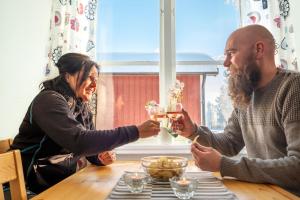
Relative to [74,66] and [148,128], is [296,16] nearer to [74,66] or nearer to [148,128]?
[148,128]

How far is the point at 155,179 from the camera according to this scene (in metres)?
1.18

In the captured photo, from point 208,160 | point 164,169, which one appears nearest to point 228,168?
point 208,160

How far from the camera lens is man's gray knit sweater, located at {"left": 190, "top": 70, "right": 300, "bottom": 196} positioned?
1141 millimetres

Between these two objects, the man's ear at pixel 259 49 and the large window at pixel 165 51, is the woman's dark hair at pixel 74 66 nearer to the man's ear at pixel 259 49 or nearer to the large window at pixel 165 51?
the large window at pixel 165 51

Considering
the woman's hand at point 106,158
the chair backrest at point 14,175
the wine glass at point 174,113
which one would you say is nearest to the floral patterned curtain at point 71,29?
the woman's hand at point 106,158

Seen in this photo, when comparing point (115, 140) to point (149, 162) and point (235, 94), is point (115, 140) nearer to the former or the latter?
point (149, 162)

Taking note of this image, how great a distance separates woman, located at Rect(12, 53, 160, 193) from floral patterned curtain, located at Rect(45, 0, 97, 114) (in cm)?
46

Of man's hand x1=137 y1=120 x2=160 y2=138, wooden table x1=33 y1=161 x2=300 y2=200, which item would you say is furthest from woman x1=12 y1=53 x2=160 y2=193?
wooden table x1=33 y1=161 x2=300 y2=200

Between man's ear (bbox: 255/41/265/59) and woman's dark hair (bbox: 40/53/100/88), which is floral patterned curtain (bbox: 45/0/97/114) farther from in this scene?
man's ear (bbox: 255/41/265/59)

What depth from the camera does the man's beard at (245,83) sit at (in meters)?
1.55

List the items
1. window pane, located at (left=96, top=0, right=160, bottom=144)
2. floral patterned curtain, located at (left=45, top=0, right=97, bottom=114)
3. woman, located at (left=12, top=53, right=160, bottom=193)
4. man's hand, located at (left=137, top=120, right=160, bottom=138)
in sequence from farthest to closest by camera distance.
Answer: window pane, located at (left=96, top=0, right=160, bottom=144), floral patterned curtain, located at (left=45, top=0, right=97, bottom=114), man's hand, located at (left=137, top=120, right=160, bottom=138), woman, located at (left=12, top=53, right=160, bottom=193)

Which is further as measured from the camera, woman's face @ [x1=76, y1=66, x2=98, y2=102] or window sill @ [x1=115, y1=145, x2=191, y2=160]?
window sill @ [x1=115, y1=145, x2=191, y2=160]

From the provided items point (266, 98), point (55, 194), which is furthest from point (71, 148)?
point (266, 98)

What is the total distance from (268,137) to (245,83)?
332 millimetres
